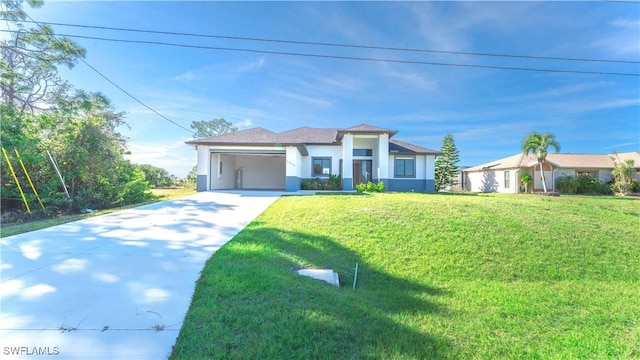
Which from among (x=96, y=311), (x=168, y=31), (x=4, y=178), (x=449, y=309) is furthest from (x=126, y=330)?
(x=4, y=178)

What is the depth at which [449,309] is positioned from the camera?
392 centimetres

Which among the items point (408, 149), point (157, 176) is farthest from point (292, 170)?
point (157, 176)

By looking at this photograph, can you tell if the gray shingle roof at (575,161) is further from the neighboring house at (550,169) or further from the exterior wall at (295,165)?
the exterior wall at (295,165)


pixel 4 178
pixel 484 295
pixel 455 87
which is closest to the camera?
pixel 484 295

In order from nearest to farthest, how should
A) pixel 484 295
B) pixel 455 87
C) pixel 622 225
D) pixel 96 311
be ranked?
pixel 96 311, pixel 484 295, pixel 622 225, pixel 455 87

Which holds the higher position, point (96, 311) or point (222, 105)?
point (222, 105)

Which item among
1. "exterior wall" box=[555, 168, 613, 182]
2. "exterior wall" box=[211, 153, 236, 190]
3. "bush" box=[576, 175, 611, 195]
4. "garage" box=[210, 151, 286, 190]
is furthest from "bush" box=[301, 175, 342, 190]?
"bush" box=[576, 175, 611, 195]

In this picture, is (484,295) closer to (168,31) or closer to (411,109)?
(168,31)

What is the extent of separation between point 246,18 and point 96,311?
10.9m

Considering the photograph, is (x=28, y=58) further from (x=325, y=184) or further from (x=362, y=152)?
(x=362, y=152)

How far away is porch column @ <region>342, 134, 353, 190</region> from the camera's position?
18.6 metres

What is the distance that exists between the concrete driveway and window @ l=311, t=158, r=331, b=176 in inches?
513

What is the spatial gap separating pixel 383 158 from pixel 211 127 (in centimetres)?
2917

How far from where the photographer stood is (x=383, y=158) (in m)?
18.9
